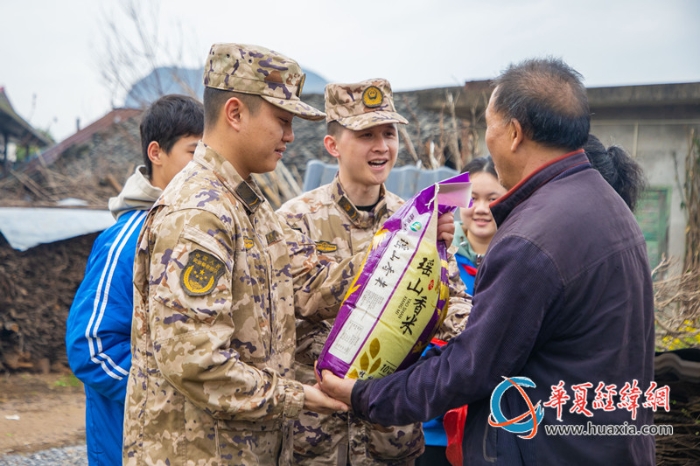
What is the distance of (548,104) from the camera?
207 centimetres

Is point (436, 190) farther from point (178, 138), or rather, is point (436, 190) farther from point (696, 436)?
point (696, 436)

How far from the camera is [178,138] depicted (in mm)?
2992

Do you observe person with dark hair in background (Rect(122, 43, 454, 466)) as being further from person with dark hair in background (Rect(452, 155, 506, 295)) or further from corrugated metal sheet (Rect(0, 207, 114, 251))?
corrugated metal sheet (Rect(0, 207, 114, 251))

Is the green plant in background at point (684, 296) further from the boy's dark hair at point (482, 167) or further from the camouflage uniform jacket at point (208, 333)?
the camouflage uniform jacket at point (208, 333)

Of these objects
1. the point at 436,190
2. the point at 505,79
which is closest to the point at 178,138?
the point at 436,190

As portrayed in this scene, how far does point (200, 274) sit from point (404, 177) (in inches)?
213

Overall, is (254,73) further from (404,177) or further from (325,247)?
(404,177)

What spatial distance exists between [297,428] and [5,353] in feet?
21.4

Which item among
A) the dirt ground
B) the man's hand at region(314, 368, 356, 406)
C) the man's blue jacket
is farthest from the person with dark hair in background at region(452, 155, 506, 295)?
the dirt ground

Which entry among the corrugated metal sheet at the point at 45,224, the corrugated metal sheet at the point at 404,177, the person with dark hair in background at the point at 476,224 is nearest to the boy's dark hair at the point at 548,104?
the person with dark hair in background at the point at 476,224

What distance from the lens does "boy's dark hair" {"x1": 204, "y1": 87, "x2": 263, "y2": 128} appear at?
2.20m

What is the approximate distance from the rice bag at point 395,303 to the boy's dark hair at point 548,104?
454 millimetres

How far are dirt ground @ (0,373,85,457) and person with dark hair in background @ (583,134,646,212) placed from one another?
568cm

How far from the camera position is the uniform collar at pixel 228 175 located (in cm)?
221
